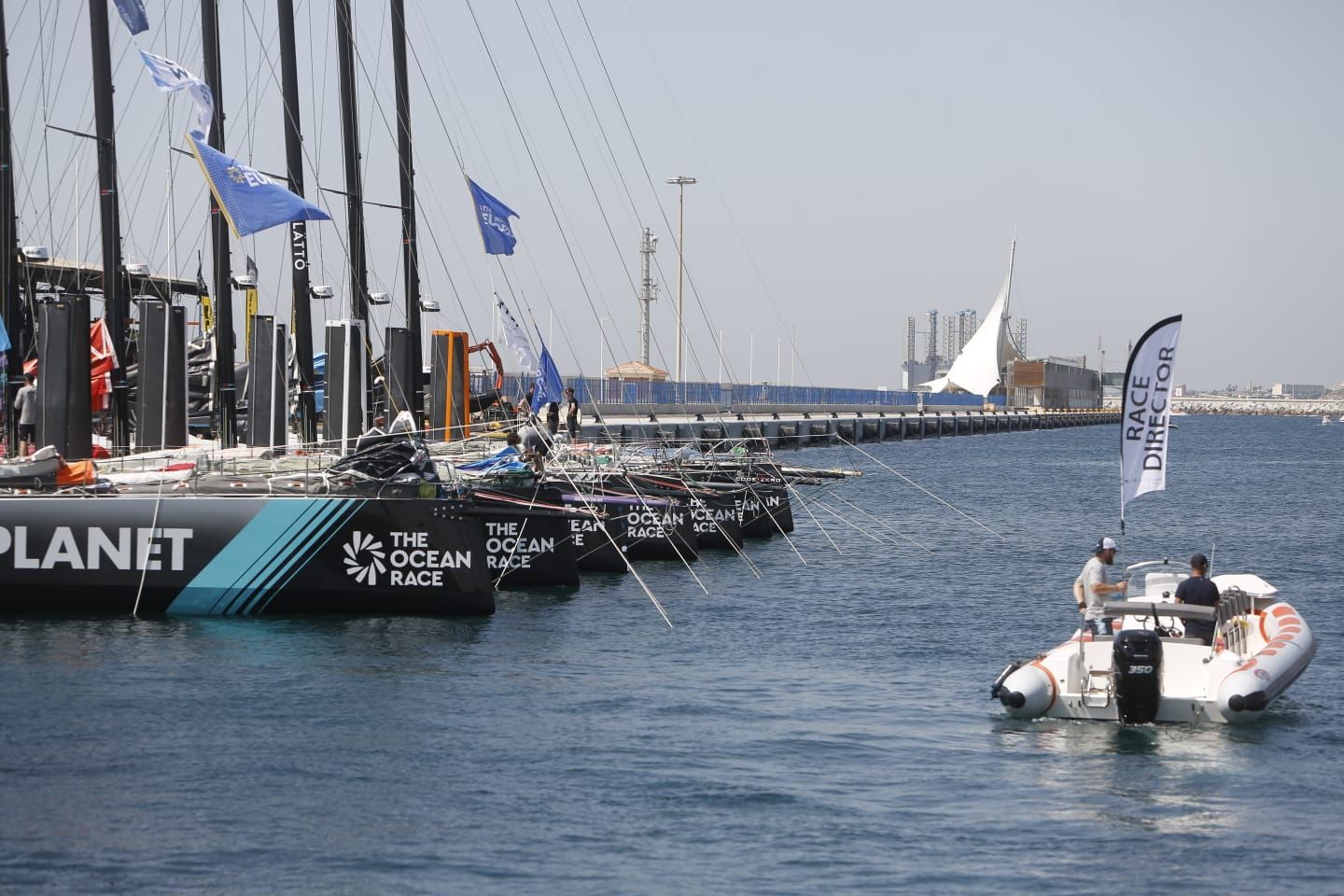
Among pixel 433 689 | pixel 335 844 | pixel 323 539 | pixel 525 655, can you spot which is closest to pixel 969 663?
pixel 525 655

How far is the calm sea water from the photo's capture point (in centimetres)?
1220

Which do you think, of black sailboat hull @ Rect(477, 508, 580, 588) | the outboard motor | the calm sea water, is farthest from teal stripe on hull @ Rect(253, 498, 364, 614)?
the outboard motor

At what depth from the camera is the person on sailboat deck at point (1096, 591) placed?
58.4 feet

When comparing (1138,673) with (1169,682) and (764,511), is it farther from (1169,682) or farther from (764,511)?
(764,511)

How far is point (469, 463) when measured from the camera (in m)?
27.2

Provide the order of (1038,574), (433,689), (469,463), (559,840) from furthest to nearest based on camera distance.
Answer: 1. (1038,574)
2. (469,463)
3. (433,689)
4. (559,840)

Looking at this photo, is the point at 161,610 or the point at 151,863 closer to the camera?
the point at 151,863

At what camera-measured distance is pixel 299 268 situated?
29969mm

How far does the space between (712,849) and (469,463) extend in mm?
15259

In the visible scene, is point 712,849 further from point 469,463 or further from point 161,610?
point 469,463

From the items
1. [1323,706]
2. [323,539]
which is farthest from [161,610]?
[1323,706]

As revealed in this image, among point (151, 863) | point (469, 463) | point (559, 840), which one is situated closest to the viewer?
point (151, 863)

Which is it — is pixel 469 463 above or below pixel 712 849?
Answer: above

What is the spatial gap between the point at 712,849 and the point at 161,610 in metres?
11.5
